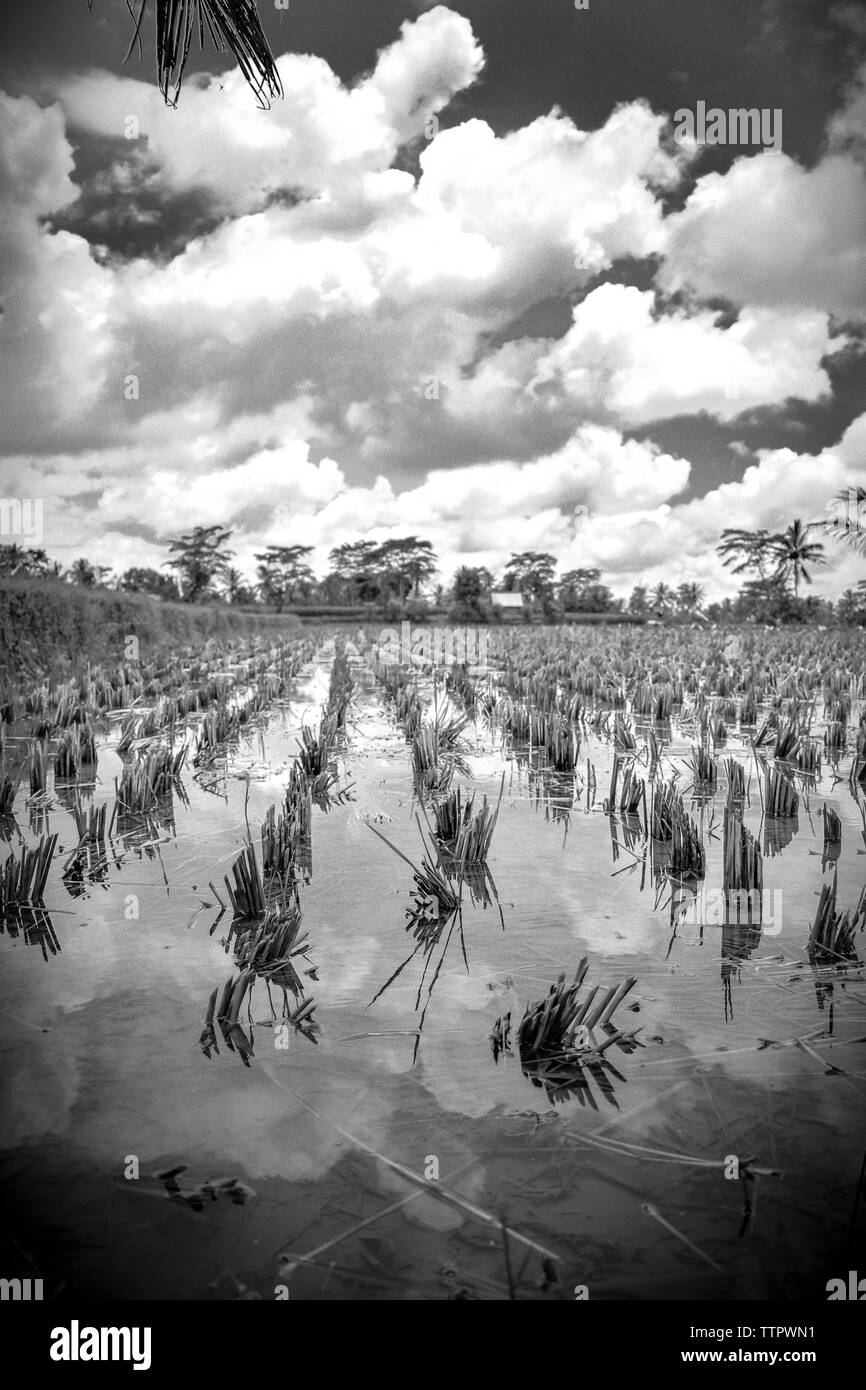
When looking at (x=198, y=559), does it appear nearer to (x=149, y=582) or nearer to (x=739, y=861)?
(x=149, y=582)

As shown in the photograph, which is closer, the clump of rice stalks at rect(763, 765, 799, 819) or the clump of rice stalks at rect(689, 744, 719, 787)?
the clump of rice stalks at rect(763, 765, 799, 819)

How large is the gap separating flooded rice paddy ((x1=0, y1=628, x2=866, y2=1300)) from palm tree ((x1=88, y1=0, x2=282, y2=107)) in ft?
11.0

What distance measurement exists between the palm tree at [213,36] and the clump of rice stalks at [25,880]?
10.7 ft

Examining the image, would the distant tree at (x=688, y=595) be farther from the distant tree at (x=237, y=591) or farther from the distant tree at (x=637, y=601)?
the distant tree at (x=237, y=591)

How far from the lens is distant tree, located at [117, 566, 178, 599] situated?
52.3 metres

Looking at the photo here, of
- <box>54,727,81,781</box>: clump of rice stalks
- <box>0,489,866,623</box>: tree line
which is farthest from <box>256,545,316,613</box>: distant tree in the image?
<box>54,727,81,781</box>: clump of rice stalks

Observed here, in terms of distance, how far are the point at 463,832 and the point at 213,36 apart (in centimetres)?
376

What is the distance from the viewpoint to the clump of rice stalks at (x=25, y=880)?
8.77 feet

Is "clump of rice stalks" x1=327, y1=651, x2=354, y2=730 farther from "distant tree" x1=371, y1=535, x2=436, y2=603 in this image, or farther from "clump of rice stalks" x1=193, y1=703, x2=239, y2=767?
"distant tree" x1=371, y1=535, x2=436, y2=603
